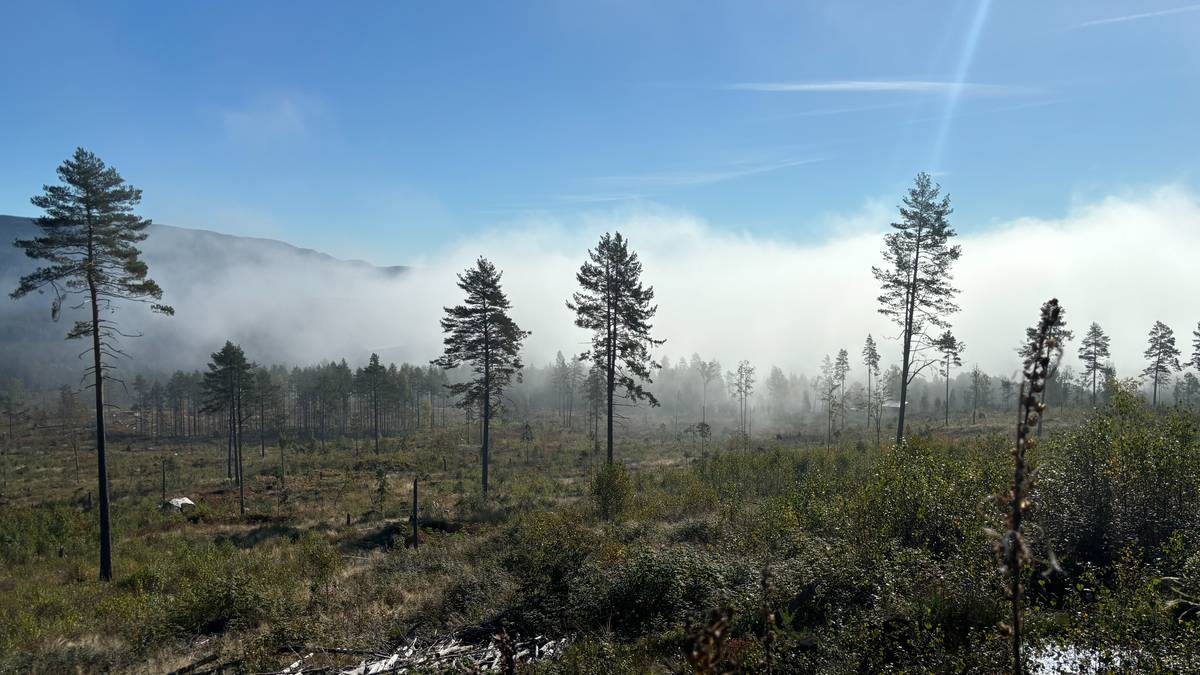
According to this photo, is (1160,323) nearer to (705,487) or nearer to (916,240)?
(916,240)

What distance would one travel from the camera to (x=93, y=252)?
17.5 m

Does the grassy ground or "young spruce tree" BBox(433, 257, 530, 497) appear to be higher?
"young spruce tree" BBox(433, 257, 530, 497)

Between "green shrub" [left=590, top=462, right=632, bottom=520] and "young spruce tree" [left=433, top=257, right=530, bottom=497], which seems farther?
"young spruce tree" [left=433, top=257, right=530, bottom=497]

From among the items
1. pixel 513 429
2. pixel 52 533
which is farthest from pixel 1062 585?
pixel 513 429

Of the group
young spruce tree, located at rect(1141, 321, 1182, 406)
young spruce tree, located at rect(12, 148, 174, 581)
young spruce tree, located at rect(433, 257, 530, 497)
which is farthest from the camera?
young spruce tree, located at rect(1141, 321, 1182, 406)

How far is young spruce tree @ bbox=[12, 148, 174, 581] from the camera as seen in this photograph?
55.0ft

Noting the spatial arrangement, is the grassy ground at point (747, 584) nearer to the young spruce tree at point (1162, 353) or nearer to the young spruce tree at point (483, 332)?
the young spruce tree at point (483, 332)

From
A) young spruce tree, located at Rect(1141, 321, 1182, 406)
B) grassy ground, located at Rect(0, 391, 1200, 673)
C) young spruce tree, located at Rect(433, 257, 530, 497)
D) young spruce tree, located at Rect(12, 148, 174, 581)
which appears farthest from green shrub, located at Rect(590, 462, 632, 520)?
young spruce tree, located at Rect(1141, 321, 1182, 406)

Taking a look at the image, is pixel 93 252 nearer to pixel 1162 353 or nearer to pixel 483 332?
pixel 483 332

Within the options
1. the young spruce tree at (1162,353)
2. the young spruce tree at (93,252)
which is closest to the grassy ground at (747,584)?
the young spruce tree at (93,252)

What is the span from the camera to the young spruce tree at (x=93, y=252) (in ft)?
55.0

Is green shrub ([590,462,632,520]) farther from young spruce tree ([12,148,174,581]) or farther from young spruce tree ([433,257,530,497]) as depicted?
young spruce tree ([12,148,174,581])

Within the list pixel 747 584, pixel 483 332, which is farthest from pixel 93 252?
pixel 747 584

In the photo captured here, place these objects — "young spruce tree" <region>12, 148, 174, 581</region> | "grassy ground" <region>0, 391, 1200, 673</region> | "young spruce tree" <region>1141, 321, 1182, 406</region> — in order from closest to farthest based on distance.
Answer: "grassy ground" <region>0, 391, 1200, 673</region> → "young spruce tree" <region>12, 148, 174, 581</region> → "young spruce tree" <region>1141, 321, 1182, 406</region>
